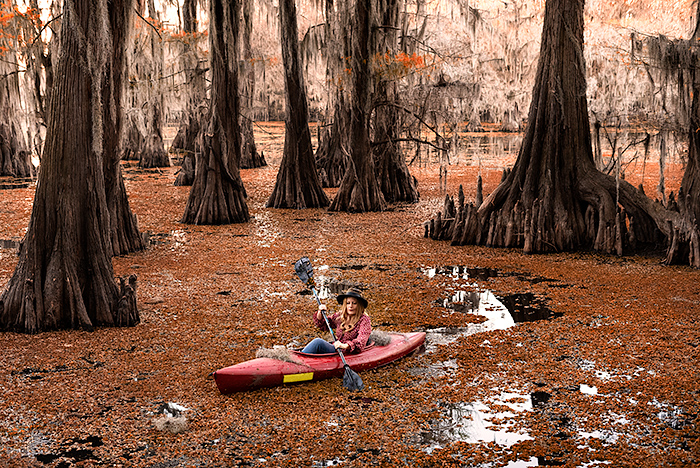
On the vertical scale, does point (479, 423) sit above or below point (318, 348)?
below

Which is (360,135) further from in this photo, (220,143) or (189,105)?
(189,105)

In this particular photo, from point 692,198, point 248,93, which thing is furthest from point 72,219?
point 248,93

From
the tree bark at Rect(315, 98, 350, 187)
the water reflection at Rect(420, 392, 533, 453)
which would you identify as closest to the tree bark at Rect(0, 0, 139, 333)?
the water reflection at Rect(420, 392, 533, 453)

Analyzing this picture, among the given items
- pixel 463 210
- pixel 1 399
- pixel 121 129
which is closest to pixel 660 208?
pixel 463 210

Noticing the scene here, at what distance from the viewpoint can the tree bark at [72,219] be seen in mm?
6723

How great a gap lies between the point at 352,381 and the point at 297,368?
0.42 meters

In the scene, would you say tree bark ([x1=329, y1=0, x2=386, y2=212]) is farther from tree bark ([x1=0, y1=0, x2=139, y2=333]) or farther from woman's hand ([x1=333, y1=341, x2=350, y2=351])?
woman's hand ([x1=333, y1=341, x2=350, y2=351])

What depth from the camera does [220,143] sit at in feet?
41.3

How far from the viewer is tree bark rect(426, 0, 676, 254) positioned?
10148 millimetres

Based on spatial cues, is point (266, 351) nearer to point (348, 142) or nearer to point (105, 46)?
point (105, 46)

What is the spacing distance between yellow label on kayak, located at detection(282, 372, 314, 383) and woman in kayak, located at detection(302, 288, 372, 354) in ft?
0.80

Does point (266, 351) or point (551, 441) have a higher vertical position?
point (266, 351)

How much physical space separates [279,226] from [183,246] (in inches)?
87.4

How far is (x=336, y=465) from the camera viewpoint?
167 inches
